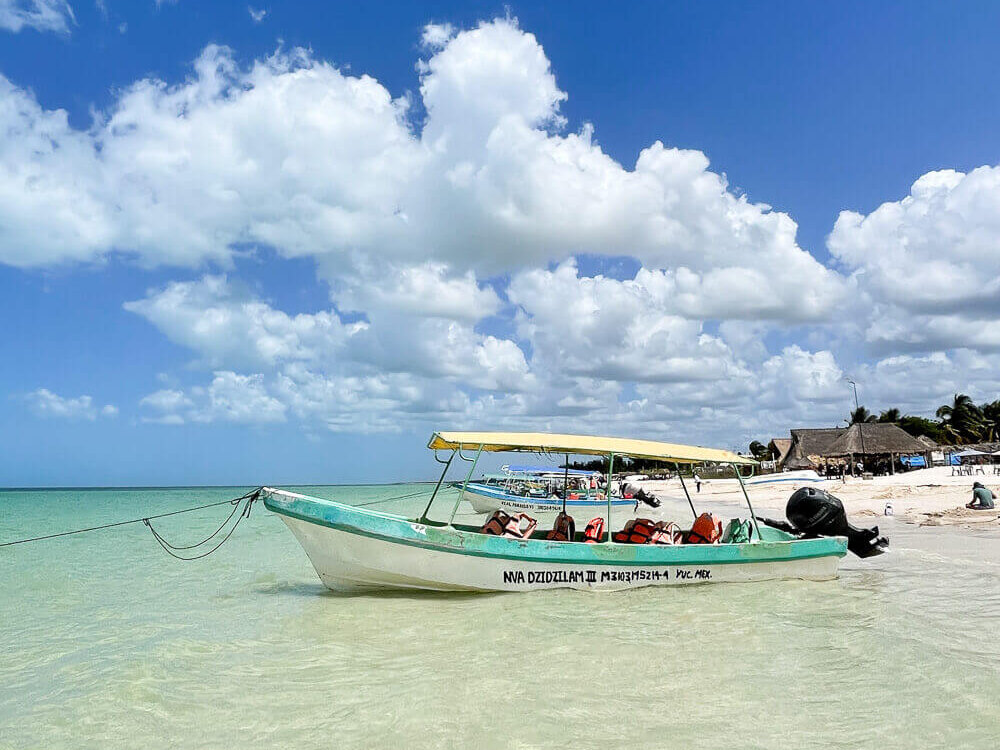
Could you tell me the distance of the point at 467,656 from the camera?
752cm

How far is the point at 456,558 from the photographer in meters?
10.1

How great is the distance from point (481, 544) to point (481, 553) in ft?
0.41

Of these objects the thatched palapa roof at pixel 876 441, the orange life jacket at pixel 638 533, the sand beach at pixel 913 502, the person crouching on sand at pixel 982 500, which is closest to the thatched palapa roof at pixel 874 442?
the thatched palapa roof at pixel 876 441

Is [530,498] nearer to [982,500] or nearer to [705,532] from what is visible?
[982,500]

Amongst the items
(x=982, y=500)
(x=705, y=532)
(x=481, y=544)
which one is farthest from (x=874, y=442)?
(x=481, y=544)

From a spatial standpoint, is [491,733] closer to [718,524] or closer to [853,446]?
[718,524]

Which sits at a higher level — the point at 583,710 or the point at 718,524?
the point at 718,524

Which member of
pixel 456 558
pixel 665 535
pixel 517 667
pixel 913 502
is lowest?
pixel 517 667

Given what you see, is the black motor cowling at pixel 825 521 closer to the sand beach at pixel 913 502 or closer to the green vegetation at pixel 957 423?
the sand beach at pixel 913 502

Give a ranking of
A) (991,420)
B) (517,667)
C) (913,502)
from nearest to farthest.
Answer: (517,667) → (913,502) → (991,420)

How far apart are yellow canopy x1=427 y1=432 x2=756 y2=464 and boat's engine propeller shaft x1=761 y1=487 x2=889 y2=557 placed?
1381 millimetres

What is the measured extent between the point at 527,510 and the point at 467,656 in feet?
83.4

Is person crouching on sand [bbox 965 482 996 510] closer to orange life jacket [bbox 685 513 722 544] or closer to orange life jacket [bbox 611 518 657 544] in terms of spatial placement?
orange life jacket [bbox 685 513 722 544]

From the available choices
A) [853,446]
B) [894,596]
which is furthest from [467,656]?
[853,446]
